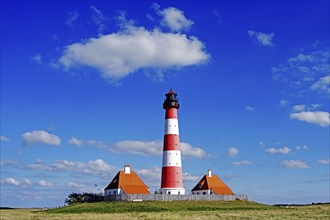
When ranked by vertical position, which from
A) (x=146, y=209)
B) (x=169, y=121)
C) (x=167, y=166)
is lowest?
(x=146, y=209)

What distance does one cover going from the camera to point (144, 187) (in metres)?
73.5

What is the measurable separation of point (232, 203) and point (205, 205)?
620cm

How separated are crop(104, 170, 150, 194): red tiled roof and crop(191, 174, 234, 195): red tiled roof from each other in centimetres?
1009

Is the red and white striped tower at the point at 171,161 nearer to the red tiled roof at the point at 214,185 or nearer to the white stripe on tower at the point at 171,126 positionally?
the white stripe on tower at the point at 171,126

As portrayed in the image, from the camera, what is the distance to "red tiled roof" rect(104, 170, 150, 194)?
237ft

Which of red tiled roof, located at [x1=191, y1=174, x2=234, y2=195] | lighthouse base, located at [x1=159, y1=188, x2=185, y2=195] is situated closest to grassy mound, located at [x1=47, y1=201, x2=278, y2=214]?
lighthouse base, located at [x1=159, y1=188, x2=185, y2=195]

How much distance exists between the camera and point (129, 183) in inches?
2899

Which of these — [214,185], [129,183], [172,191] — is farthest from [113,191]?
[214,185]

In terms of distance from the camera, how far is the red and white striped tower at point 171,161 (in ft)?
219

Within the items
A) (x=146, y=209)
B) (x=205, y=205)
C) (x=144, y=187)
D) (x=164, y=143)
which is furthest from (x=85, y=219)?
(x=144, y=187)

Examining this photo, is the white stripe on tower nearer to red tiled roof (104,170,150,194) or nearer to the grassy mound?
the grassy mound

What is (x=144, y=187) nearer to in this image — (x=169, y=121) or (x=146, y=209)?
(x=169, y=121)

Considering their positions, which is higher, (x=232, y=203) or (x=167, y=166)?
(x=167, y=166)

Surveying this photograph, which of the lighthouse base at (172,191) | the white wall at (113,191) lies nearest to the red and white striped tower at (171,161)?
the lighthouse base at (172,191)
